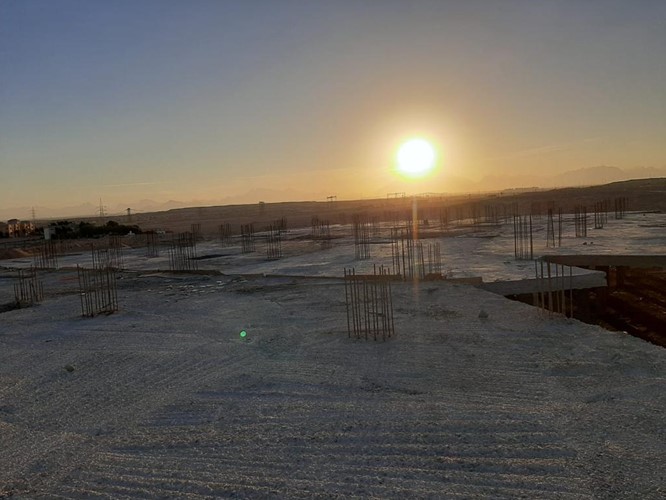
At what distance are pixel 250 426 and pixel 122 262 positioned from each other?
20.3 metres

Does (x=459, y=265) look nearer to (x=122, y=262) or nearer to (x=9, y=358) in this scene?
(x=9, y=358)

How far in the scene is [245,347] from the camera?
333 inches

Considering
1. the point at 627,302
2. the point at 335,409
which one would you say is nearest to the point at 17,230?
the point at 627,302

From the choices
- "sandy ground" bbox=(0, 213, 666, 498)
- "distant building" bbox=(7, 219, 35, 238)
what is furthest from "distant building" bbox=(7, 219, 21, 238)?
"sandy ground" bbox=(0, 213, 666, 498)

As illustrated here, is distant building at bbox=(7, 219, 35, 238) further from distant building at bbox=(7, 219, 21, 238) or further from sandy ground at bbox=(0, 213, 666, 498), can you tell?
sandy ground at bbox=(0, 213, 666, 498)

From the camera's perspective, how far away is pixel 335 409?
580 centimetres

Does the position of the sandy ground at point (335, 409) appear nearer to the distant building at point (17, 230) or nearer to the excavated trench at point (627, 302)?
the excavated trench at point (627, 302)

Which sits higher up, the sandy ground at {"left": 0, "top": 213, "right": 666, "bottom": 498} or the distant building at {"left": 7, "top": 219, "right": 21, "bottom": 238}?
the distant building at {"left": 7, "top": 219, "right": 21, "bottom": 238}

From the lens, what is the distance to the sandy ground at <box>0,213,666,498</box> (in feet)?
14.4

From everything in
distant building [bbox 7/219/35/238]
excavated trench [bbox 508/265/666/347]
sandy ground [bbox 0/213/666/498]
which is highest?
distant building [bbox 7/219/35/238]

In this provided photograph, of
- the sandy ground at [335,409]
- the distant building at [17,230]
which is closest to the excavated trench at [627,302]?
the sandy ground at [335,409]

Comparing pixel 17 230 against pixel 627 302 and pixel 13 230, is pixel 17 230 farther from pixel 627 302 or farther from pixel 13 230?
pixel 627 302

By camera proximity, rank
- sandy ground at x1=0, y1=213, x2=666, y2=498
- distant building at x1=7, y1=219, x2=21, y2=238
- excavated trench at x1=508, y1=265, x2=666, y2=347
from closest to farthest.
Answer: sandy ground at x1=0, y1=213, x2=666, y2=498 < excavated trench at x1=508, y1=265, x2=666, y2=347 < distant building at x1=7, y1=219, x2=21, y2=238

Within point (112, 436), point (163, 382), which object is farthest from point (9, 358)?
point (112, 436)
